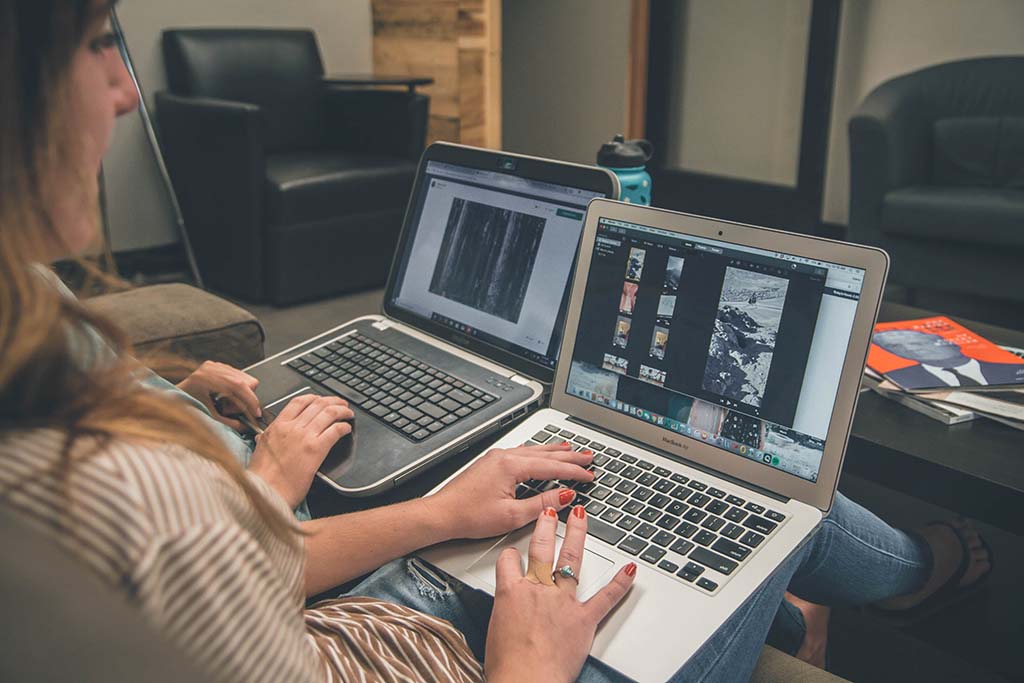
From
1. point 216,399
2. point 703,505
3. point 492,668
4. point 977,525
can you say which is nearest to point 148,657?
point 492,668

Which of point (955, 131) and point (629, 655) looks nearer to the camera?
point (629, 655)

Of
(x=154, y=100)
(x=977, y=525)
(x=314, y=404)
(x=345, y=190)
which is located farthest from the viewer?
(x=154, y=100)

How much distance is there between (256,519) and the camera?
0.44 metres

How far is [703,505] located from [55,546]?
578mm

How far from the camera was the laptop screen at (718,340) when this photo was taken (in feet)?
2.51

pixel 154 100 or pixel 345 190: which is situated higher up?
pixel 154 100

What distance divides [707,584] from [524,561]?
0.16 metres

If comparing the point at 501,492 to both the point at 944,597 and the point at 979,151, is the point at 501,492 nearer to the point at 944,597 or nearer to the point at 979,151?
the point at 944,597

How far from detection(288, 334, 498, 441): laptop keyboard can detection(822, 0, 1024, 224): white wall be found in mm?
2874

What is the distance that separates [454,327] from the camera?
1.12 meters

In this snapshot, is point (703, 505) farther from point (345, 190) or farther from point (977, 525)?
point (345, 190)

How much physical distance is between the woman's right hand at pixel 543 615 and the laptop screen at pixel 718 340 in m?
0.21

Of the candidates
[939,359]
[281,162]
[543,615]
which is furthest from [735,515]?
[281,162]

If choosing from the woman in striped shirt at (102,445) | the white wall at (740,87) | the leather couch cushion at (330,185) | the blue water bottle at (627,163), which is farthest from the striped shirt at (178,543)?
the white wall at (740,87)
